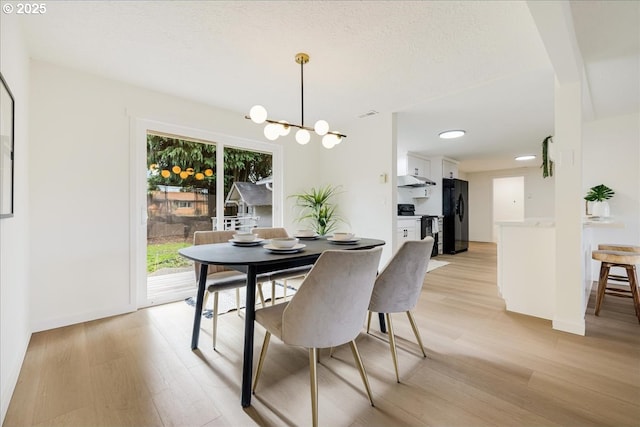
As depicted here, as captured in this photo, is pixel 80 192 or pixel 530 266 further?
pixel 530 266

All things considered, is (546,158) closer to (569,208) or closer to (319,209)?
(569,208)

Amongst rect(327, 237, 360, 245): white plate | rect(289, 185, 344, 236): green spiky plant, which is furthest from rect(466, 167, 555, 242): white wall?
rect(327, 237, 360, 245): white plate

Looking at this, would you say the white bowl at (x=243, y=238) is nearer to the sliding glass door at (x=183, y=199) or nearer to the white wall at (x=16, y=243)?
the white wall at (x=16, y=243)

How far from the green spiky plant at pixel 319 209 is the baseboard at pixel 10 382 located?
9.77ft

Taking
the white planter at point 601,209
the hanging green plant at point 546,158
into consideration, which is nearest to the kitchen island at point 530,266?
the hanging green plant at point 546,158

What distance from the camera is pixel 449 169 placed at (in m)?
6.40

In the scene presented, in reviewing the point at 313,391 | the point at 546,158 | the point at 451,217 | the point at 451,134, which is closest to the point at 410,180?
the point at 451,134

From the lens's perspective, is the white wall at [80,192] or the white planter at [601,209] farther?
the white planter at [601,209]

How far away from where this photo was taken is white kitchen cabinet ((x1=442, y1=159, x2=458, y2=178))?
618 cm

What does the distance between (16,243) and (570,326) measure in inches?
159

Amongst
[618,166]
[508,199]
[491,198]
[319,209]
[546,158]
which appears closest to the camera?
[546,158]

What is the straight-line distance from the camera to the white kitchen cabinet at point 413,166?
18.5 ft

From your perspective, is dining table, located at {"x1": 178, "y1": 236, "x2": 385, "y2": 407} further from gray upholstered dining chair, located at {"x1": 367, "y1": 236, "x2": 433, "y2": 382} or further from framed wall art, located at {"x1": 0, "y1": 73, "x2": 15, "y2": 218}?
framed wall art, located at {"x1": 0, "y1": 73, "x2": 15, "y2": 218}

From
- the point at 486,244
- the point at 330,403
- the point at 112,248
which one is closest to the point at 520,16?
the point at 330,403
